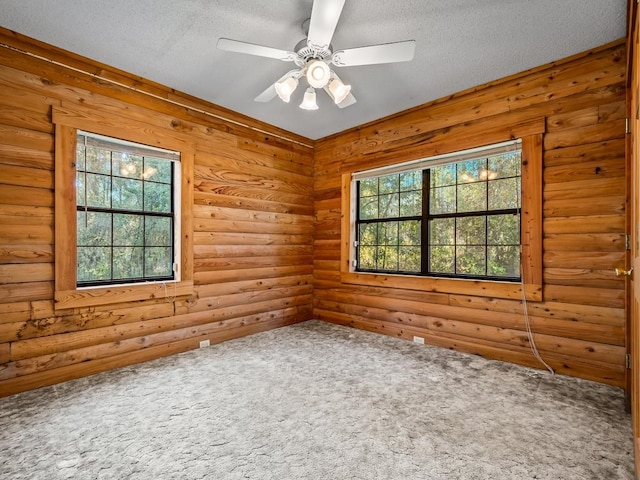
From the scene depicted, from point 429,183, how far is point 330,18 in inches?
92.5

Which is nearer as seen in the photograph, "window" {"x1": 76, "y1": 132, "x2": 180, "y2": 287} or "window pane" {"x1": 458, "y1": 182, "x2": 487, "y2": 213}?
"window" {"x1": 76, "y1": 132, "x2": 180, "y2": 287}

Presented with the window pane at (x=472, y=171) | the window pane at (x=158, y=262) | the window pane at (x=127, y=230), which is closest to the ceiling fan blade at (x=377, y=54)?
the window pane at (x=472, y=171)

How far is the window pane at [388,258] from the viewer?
405 centimetres

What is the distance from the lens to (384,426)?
1977 mm

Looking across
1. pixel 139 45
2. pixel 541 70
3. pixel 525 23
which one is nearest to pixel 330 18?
pixel 525 23

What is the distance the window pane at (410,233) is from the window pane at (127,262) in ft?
9.65

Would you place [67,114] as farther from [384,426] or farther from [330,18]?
[384,426]

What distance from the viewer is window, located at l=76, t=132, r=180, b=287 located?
2809mm

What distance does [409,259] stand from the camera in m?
3.90

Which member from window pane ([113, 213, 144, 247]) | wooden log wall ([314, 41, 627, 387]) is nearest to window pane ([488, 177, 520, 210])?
wooden log wall ([314, 41, 627, 387])

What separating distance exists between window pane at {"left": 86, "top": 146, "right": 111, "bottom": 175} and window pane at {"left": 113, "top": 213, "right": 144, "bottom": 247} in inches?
16.8

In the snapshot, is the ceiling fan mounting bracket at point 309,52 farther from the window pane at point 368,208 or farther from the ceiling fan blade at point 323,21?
the window pane at point 368,208

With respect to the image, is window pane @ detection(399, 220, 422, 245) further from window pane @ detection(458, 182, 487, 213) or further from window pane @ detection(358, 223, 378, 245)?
window pane @ detection(458, 182, 487, 213)

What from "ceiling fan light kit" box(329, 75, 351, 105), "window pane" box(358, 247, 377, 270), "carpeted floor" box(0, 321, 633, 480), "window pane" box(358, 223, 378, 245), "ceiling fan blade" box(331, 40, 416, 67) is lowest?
"carpeted floor" box(0, 321, 633, 480)
